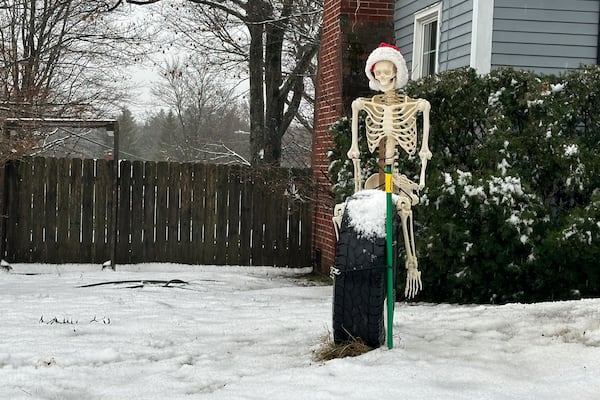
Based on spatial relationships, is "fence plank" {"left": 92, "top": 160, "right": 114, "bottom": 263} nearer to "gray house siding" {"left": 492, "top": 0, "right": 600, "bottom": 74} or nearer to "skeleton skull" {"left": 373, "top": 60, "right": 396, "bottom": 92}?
"gray house siding" {"left": 492, "top": 0, "right": 600, "bottom": 74}

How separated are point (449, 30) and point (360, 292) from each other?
5356 millimetres

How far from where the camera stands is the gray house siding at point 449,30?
8.62m

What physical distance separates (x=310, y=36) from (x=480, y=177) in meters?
10.5

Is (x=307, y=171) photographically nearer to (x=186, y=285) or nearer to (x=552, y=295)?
(x=186, y=285)

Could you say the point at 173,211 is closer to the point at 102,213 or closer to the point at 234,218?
the point at 234,218

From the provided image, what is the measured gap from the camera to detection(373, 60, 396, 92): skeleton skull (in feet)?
16.7

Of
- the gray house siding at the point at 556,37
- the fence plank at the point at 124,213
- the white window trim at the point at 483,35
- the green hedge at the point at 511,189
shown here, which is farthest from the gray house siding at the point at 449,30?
the fence plank at the point at 124,213

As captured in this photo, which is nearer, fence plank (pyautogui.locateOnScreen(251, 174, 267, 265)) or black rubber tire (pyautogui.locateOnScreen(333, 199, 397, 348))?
black rubber tire (pyautogui.locateOnScreen(333, 199, 397, 348))

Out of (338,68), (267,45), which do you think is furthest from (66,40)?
(338,68)

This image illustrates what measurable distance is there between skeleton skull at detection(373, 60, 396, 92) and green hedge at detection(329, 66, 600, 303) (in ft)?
6.73

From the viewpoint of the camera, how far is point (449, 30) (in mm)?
9086

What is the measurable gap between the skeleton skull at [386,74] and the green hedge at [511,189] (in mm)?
2051

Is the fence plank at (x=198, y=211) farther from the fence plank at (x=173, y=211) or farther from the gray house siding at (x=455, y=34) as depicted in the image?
the gray house siding at (x=455, y=34)

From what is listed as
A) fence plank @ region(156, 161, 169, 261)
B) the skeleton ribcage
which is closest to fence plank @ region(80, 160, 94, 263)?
fence plank @ region(156, 161, 169, 261)
